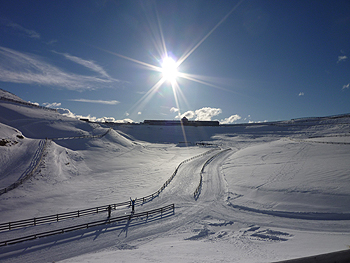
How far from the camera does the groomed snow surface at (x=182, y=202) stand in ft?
43.7

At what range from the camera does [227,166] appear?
4016cm

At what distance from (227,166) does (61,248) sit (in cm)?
3306

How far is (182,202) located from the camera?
23766 millimetres

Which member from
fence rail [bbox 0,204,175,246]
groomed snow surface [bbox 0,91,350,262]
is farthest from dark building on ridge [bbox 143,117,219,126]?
fence rail [bbox 0,204,175,246]

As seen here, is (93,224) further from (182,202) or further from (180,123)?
(180,123)

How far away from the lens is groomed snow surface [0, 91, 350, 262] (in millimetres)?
13320

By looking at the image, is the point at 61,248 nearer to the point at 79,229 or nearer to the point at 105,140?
the point at 79,229

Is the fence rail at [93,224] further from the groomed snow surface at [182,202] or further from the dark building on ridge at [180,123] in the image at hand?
the dark building on ridge at [180,123]

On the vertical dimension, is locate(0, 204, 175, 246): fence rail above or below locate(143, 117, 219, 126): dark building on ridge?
below

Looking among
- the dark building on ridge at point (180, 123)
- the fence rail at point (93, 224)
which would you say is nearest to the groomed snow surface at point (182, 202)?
the fence rail at point (93, 224)

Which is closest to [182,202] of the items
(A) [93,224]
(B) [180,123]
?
(A) [93,224]

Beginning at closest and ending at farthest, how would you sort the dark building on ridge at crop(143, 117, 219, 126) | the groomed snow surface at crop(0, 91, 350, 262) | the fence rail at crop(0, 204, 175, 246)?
1. the groomed snow surface at crop(0, 91, 350, 262)
2. the fence rail at crop(0, 204, 175, 246)
3. the dark building on ridge at crop(143, 117, 219, 126)

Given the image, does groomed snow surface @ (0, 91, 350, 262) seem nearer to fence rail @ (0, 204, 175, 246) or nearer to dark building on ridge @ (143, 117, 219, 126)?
fence rail @ (0, 204, 175, 246)

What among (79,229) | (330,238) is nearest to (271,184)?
(330,238)
